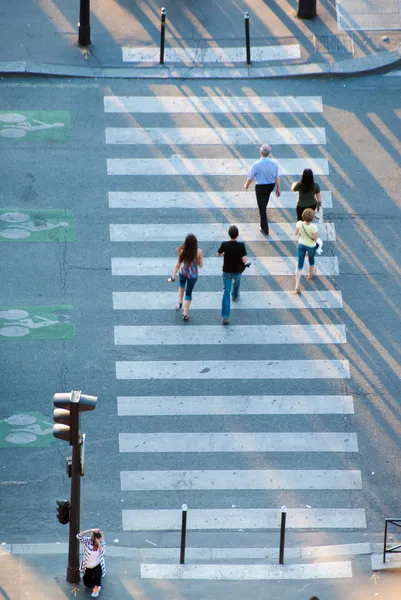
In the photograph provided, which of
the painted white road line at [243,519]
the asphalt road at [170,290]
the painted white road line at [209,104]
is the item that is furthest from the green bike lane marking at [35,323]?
the painted white road line at [209,104]

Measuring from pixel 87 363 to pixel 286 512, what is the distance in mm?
3846

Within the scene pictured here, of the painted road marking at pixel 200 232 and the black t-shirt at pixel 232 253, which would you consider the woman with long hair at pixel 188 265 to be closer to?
the black t-shirt at pixel 232 253

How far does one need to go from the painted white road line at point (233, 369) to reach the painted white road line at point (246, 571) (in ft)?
10.9

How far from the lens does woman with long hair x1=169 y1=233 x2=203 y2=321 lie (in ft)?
63.5

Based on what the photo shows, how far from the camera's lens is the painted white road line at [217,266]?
68.7 ft

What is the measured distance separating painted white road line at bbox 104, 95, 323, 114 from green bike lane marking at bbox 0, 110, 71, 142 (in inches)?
33.5

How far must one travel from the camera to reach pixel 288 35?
981 inches

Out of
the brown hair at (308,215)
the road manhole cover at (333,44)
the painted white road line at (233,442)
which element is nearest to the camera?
the painted white road line at (233,442)

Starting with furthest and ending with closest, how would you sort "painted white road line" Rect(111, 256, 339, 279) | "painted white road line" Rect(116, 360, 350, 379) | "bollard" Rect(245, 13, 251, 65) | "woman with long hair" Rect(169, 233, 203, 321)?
1. "bollard" Rect(245, 13, 251, 65)
2. "painted white road line" Rect(111, 256, 339, 279)
3. "painted white road line" Rect(116, 360, 350, 379)
4. "woman with long hair" Rect(169, 233, 203, 321)

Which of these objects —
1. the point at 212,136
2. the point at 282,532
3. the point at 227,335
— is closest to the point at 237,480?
the point at 282,532

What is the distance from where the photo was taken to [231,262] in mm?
19781

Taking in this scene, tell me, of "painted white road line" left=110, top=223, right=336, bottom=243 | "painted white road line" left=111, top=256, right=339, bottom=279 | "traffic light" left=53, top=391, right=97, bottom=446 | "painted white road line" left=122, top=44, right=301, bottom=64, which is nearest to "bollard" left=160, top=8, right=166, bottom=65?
"painted white road line" left=122, top=44, right=301, bottom=64

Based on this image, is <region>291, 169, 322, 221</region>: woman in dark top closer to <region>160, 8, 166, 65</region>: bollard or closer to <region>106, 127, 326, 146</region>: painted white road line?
<region>106, 127, 326, 146</region>: painted white road line

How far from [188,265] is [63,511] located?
4.73 meters
